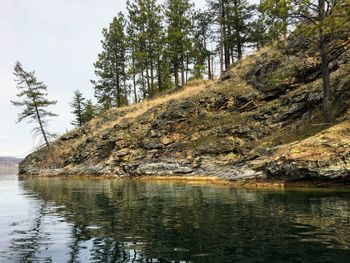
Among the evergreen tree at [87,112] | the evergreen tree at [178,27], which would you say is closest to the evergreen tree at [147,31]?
the evergreen tree at [178,27]

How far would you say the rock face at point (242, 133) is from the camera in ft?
76.6

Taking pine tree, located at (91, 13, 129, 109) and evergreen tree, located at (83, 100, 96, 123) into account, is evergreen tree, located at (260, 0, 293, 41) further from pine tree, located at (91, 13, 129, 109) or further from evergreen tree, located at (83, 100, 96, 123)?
evergreen tree, located at (83, 100, 96, 123)

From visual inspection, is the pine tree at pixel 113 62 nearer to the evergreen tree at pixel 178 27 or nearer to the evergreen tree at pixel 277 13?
the evergreen tree at pixel 178 27

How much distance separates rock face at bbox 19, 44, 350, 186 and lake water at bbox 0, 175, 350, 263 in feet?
13.2

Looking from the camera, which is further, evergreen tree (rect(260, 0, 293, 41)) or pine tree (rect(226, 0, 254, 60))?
pine tree (rect(226, 0, 254, 60))

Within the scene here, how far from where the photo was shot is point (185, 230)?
1191 centimetres

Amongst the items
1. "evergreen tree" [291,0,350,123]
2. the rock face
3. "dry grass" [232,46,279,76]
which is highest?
"dry grass" [232,46,279,76]

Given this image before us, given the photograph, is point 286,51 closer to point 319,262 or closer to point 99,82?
point 319,262

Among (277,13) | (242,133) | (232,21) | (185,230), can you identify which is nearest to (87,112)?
(232,21)

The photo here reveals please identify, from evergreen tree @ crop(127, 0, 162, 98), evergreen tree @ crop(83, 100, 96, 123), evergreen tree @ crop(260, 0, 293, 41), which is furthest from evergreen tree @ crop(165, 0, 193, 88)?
evergreen tree @ crop(83, 100, 96, 123)

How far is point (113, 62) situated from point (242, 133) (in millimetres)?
40871

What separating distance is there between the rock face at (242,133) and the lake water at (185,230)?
4.02 m

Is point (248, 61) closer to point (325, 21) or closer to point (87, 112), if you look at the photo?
point (325, 21)

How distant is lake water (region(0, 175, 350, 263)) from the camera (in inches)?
356
